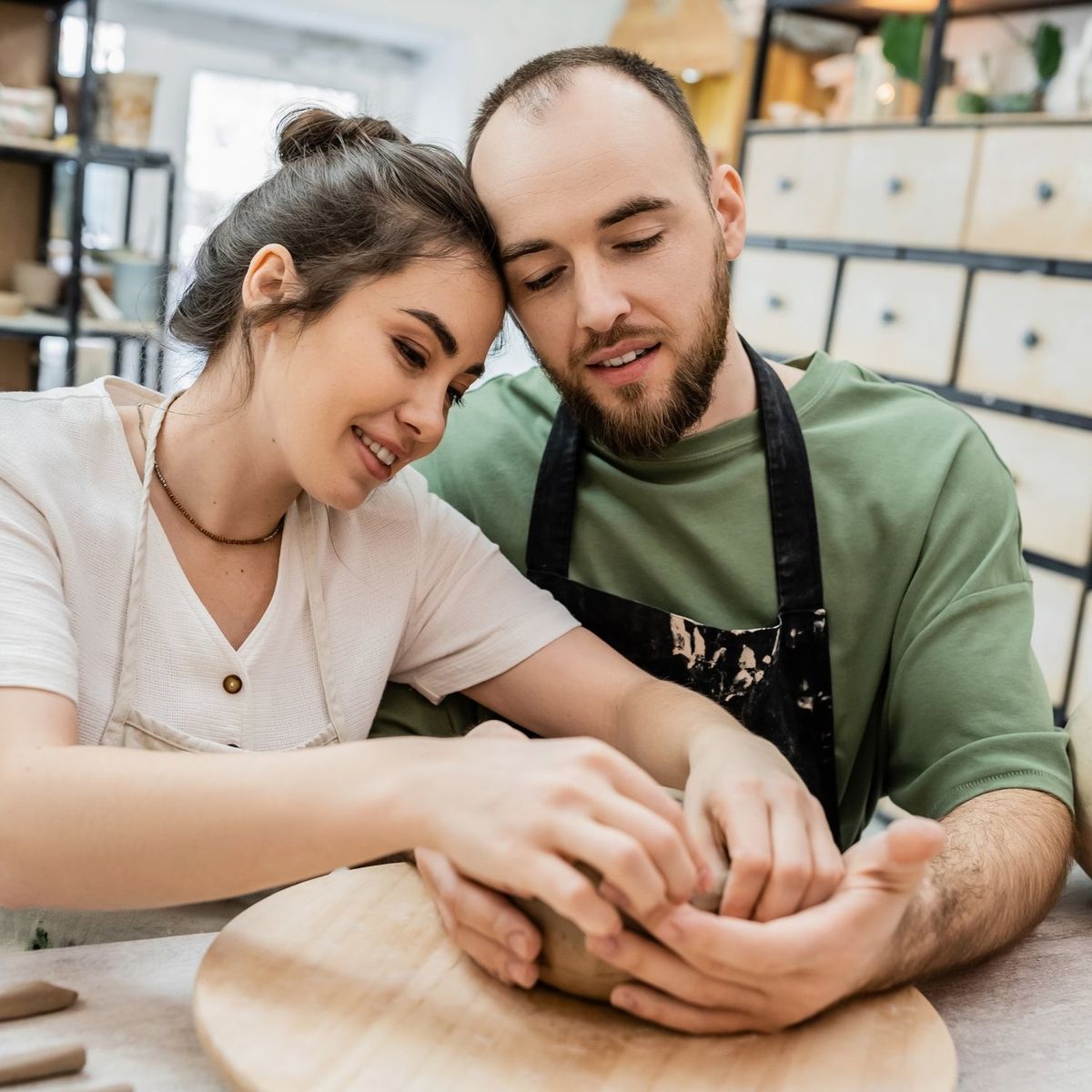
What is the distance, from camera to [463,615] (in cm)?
134

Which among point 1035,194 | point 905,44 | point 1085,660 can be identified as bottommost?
point 1085,660

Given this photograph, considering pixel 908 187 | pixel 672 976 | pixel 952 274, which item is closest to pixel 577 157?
pixel 672 976

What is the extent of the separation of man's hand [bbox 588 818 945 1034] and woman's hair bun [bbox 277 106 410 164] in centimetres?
90

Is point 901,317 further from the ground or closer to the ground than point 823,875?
further from the ground

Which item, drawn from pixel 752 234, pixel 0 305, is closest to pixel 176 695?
pixel 0 305

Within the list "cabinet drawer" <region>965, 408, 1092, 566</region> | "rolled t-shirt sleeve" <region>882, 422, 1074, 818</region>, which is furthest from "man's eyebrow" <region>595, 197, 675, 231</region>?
"cabinet drawer" <region>965, 408, 1092, 566</region>

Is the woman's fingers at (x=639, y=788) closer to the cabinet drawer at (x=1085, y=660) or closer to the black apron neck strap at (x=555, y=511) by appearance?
the black apron neck strap at (x=555, y=511)

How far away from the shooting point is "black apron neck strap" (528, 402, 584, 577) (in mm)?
1526

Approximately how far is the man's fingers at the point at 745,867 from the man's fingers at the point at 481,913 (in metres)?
0.14

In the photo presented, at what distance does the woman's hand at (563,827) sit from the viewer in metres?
0.77

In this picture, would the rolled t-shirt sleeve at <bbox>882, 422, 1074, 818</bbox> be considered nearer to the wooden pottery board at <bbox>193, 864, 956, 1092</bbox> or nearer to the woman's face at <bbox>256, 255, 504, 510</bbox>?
the wooden pottery board at <bbox>193, 864, 956, 1092</bbox>

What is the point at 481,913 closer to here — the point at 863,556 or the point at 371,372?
the point at 371,372

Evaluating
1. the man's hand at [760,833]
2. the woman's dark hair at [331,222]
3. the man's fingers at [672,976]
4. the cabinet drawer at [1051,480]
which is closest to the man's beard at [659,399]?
the woman's dark hair at [331,222]

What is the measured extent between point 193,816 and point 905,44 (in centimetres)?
329
